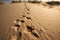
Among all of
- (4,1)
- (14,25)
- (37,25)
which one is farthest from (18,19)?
(4,1)

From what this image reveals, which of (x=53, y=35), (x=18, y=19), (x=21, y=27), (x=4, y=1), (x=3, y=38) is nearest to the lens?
(x=3, y=38)

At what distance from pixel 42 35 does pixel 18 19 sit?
576 millimetres

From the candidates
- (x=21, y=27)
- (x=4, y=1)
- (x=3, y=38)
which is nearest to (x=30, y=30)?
(x=21, y=27)

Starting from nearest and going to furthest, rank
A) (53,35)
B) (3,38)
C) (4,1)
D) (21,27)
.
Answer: (3,38)
(53,35)
(21,27)
(4,1)

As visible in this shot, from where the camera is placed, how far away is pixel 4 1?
13.1 ft

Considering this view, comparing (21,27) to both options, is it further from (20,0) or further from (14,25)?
(20,0)

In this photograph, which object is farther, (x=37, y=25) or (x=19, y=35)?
(x=37, y=25)

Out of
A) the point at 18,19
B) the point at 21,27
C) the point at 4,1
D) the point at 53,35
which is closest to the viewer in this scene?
the point at 53,35

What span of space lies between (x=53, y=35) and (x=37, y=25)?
0.29m

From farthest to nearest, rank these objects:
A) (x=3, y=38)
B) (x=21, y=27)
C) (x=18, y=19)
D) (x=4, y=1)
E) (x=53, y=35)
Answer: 1. (x=4, y=1)
2. (x=18, y=19)
3. (x=21, y=27)
4. (x=53, y=35)
5. (x=3, y=38)

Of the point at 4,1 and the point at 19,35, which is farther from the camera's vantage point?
the point at 4,1

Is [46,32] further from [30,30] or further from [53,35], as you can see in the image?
[30,30]

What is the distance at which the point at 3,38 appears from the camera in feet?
4.41

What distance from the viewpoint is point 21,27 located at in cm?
157
